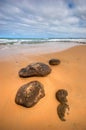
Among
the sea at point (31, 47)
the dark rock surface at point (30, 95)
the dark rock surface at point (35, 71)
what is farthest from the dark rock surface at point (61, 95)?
the sea at point (31, 47)

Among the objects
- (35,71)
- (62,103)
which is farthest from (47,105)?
(35,71)

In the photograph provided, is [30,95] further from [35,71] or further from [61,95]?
[35,71]

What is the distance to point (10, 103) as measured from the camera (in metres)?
3.35

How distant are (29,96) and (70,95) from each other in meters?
1.06

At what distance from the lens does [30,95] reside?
326 cm

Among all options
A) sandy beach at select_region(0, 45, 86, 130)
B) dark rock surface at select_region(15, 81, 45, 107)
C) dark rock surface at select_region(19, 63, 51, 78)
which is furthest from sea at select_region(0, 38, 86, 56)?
dark rock surface at select_region(15, 81, 45, 107)

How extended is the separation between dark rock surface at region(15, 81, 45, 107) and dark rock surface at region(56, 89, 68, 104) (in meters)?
0.38

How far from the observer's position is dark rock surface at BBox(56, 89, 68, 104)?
3.31 metres

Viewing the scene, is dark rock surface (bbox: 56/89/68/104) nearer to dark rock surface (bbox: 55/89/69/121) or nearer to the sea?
dark rock surface (bbox: 55/89/69/121)

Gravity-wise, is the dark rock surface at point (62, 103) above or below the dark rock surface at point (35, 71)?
below

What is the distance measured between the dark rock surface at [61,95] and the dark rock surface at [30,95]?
0.38 metres

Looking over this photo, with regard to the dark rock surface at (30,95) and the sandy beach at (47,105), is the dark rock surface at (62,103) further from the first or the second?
the dark rock surface at (30,95)

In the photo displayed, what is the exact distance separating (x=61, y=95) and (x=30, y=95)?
78 cm

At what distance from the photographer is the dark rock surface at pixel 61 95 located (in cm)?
331
